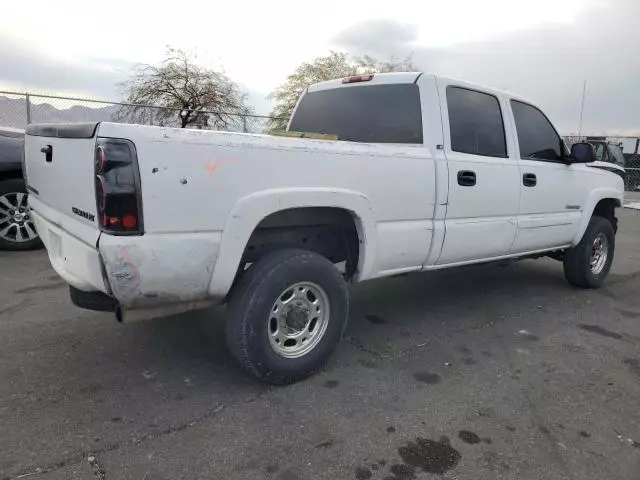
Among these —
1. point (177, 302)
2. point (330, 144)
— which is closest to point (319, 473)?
point (177, 302)

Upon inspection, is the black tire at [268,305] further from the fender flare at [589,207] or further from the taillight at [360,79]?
the fender flare at [589,207]

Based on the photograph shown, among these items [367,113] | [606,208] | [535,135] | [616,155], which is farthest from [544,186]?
[616,155]

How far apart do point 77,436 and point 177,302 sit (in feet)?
2.66

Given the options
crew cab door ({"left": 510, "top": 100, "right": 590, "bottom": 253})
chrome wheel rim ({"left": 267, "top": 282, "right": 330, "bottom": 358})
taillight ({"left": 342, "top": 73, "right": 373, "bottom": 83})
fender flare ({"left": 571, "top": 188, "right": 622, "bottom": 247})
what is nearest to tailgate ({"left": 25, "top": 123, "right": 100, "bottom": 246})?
chrome wheel rim ({"left": 267, "top": 282, "right": 330, "bottom": 358})

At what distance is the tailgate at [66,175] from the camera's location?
262 centimetres

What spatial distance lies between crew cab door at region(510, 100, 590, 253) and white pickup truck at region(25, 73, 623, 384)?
21 millimetres

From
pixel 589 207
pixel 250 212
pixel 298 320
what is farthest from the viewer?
pixel 589 207

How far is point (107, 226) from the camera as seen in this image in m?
2.52

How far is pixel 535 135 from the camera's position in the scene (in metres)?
4.94

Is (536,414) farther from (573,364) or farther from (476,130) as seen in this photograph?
(476,130)

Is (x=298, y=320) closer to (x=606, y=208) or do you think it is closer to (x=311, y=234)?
(x=311, y=234)

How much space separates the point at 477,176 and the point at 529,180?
83 cm

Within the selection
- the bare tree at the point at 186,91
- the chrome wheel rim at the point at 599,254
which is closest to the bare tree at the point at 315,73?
the bare tree at the point at 186,91

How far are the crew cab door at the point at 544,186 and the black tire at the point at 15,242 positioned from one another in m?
5.42
